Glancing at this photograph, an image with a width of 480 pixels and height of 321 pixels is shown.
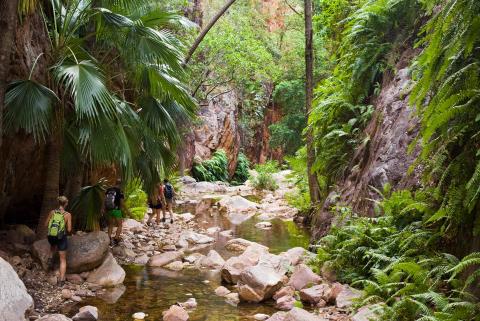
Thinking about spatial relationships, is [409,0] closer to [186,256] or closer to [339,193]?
[339,193]

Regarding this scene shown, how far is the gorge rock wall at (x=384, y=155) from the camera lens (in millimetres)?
8094

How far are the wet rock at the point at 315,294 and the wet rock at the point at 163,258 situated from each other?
12.7 feet

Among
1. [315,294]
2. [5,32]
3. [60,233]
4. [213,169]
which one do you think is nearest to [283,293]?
[315,294]

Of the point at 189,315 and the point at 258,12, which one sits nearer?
the point at 189,315

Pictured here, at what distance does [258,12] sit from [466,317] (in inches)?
1532

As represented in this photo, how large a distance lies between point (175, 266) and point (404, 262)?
5624 millimetres

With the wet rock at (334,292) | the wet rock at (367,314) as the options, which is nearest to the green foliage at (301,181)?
the wet rock at (334,292)

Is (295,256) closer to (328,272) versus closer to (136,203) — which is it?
(328,272)

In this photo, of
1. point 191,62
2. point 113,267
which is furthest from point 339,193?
point 191,62

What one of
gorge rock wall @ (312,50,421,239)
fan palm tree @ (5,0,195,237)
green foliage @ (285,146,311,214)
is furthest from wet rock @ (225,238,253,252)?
green foliage @ (285,146,311,214)

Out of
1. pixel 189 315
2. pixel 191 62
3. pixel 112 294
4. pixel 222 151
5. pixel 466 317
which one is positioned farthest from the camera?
pixel 222 151

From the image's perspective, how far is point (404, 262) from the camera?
5676 millimetres

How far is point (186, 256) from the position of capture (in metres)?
11.0

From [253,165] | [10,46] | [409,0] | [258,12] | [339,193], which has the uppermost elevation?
[258,12]
